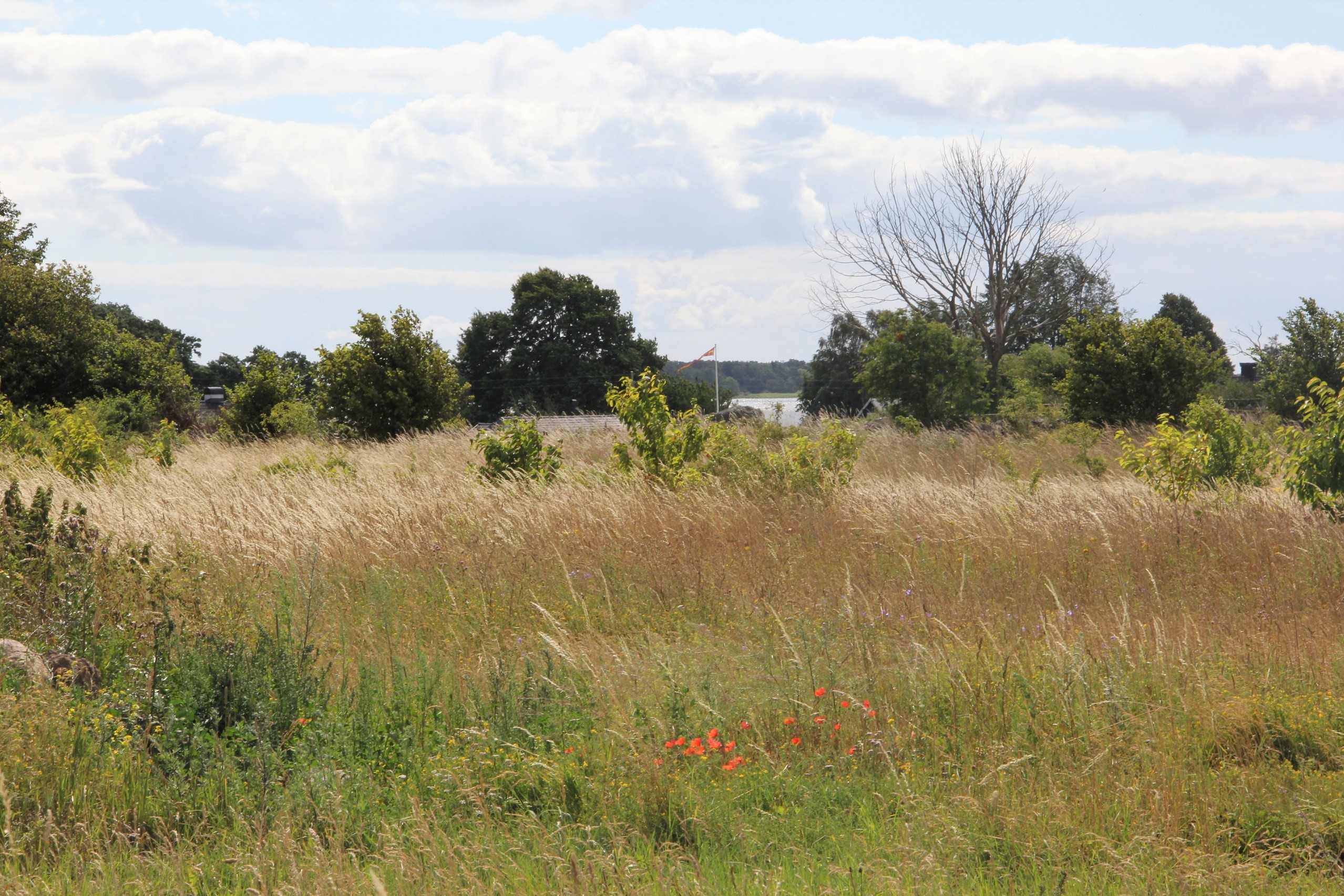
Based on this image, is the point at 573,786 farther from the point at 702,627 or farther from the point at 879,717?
the point at 702,627

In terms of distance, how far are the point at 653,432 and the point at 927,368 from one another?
48.3 ft

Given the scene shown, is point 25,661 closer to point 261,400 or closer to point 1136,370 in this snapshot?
point 261,400

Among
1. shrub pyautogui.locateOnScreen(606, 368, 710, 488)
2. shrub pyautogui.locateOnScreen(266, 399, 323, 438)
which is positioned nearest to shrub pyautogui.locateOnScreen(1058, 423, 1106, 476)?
shrub pyautogui.locateOnScreen(606, 368, 710, 488)

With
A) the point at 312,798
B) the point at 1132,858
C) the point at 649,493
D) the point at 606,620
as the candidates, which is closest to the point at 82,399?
the point at 649,493

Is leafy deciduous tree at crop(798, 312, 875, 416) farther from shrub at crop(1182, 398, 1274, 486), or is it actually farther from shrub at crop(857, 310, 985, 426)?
shrub at crop(1182, 398, 1274, 486)

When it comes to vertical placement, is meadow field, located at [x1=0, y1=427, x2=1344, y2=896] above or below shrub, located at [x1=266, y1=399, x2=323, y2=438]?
below

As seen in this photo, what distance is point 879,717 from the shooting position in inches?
174

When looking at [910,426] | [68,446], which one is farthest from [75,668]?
[910,426]

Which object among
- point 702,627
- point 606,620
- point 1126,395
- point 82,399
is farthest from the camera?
point 82,399

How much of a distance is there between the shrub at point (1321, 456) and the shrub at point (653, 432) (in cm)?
613

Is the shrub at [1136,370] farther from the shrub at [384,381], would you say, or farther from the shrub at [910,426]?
the shrub at [384,381]

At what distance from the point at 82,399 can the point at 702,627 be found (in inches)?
955

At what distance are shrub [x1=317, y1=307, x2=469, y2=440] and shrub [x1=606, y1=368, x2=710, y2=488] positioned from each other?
33.6 feet

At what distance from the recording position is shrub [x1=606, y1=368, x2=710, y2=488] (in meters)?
11.8
